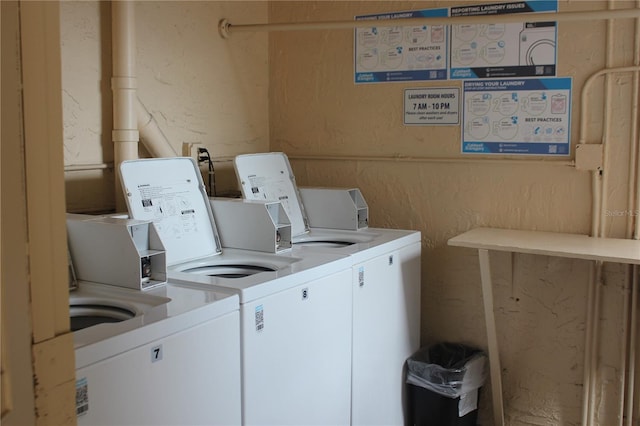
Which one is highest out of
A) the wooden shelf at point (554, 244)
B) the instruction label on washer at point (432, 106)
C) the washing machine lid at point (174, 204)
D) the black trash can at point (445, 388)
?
the instruction label on washer at point (432, 106)

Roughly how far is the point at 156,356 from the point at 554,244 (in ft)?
5.78

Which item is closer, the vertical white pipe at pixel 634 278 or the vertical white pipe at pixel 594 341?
the vertical white pipe at pixel 634 278

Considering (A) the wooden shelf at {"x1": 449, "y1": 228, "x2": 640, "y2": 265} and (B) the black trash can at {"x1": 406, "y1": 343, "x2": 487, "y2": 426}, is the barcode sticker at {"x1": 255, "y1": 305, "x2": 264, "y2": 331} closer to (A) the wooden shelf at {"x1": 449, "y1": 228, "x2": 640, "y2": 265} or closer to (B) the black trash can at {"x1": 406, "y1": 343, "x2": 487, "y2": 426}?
(A) the wooden shelf at {"x1": 449, "y1": 228, "x2": 640, "y2": 265}

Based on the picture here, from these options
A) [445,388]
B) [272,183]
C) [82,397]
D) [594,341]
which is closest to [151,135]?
[272,183]

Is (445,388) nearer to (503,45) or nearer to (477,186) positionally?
(477,186)

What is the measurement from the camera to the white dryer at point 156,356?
151cm

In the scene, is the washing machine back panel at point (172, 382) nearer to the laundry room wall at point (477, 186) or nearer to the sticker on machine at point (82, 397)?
the sticker on machine at point (82, 397)

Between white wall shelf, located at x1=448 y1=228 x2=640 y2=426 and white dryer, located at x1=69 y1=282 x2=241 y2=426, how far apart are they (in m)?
1.25

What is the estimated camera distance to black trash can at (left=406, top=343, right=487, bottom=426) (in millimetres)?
2957

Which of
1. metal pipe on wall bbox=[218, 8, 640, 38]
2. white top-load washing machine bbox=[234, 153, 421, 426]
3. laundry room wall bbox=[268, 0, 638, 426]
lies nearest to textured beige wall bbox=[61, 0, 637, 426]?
laundry room wall bbox=[268, 0, 638, 426]

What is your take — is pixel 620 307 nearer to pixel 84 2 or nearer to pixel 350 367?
pixel 350 367

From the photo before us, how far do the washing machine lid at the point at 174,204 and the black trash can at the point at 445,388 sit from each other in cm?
114

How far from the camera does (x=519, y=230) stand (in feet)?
10.1

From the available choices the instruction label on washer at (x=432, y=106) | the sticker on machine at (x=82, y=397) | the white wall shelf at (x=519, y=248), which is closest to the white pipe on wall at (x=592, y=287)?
the white wall shelf at (x=519, y=248)
